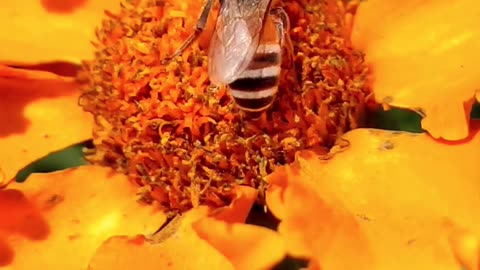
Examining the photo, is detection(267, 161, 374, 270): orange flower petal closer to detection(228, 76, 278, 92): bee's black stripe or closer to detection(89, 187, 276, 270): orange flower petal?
detection(89, 187, 276, 270): orange flower petal

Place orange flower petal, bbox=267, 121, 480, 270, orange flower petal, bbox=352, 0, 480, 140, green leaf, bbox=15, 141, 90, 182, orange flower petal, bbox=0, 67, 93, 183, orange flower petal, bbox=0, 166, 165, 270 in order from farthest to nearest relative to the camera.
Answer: green leaf, bbox=15, 141, 90, 182 < orange flower petal, bbox=0, 67, 93, 183 < orange flower petal, bbox=0, 166, 165, 270 < orange flower petal, bbox=352, 0, 480, 140 < orange flower petal, bbox=267, 121, 480, 270

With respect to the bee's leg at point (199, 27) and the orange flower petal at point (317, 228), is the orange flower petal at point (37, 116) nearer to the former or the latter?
the bee's leg at point (199, 27)

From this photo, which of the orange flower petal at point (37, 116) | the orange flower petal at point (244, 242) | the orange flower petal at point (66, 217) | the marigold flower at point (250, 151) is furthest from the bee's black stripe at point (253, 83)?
the orange flower petal at point (37, 116)

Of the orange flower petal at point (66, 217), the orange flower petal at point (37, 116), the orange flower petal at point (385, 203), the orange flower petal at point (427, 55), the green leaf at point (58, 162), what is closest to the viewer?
the orange flower petal at point (385, 203)

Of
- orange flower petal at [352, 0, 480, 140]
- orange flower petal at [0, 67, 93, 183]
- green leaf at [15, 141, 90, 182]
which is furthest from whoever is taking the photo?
green leaf at [15, 141, 90, 182]

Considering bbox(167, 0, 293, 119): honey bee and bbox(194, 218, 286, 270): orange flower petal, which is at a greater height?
bbox(167, 0, 293, 119): honey bee

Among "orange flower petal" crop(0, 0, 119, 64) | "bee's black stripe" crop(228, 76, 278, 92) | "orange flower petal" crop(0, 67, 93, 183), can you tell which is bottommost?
"orange flower petal" crop(0, 67, 93, 183)

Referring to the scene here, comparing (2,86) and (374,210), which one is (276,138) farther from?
(2,86)

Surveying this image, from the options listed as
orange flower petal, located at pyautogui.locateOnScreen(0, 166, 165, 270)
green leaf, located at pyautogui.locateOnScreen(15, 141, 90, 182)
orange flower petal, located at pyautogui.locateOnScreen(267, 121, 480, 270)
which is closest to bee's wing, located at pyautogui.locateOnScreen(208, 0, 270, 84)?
orange flower petal, located at pyautogui.locateOnScreen(267, 121, 480, 270)
